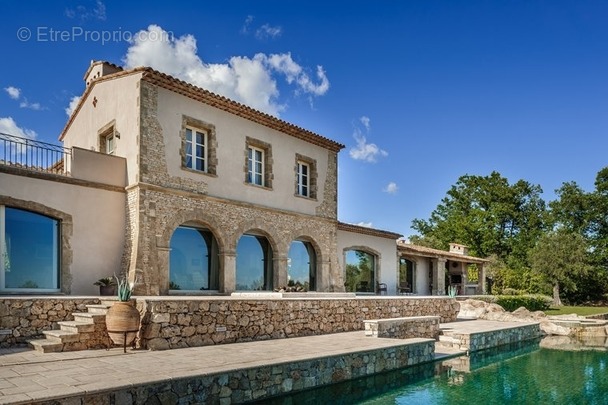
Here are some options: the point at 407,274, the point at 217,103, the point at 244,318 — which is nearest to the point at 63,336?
the point at 244,318

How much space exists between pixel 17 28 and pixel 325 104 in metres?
11.3

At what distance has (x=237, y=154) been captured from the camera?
16.2 m

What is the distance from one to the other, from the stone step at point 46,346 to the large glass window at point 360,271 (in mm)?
14462

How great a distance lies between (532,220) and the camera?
49094 mm

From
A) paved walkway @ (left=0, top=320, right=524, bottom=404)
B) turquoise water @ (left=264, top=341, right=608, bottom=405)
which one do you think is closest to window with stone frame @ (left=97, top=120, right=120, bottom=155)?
paved walkway @ (left=0, top=320, right=524, bottom=404)

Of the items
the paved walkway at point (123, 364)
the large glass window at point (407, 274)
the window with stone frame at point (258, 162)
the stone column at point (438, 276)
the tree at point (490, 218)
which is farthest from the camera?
the tree at point (490, 218)

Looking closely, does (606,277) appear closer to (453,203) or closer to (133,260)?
(453,203)

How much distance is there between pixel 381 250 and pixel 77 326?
1648cm

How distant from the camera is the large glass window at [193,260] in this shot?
14.4 meters

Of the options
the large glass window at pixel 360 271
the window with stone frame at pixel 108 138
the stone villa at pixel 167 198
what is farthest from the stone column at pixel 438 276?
the window with stone frame at pixel 108 138

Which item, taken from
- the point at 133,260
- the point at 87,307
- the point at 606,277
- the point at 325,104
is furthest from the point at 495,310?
the point at 606,277

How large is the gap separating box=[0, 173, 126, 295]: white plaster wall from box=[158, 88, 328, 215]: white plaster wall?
6.93ft

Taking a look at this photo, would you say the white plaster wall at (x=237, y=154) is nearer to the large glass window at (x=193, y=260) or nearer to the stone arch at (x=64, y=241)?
the large glass window at (x=193, y=260)

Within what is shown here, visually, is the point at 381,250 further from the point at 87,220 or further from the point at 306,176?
the point at 87,220
